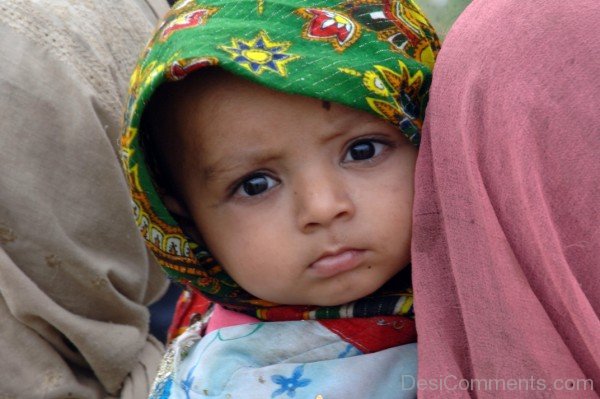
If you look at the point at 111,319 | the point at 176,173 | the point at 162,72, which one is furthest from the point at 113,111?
the point at 162,72

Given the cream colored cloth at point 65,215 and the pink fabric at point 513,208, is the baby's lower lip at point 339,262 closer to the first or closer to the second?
the pink fabric at point 513,208

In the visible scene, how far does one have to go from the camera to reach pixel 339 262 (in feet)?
4.40

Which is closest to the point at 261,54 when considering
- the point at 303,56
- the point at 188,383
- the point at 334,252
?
the point at 303,56

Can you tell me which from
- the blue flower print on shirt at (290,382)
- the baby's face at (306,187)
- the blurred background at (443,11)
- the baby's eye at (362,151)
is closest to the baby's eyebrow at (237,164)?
the baby's face at (306,187)

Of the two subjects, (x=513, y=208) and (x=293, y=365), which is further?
(x=293, y=365)

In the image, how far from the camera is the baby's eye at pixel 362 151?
1.37 meters

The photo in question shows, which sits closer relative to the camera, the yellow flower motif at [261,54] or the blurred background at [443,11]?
the yellow flower motif at [261,54]

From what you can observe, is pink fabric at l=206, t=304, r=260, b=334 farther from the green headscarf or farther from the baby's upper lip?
the baby's upper lip

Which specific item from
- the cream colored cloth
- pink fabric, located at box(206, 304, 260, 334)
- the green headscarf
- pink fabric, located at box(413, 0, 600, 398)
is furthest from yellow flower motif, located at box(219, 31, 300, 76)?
the cream colored cloth

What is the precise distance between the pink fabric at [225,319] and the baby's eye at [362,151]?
420 millimetres

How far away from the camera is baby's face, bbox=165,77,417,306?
1.33m

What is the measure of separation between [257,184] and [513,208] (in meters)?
0.47

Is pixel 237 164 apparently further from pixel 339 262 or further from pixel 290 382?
pixel 290 382

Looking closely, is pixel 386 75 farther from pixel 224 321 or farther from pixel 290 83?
pixel 224 321
